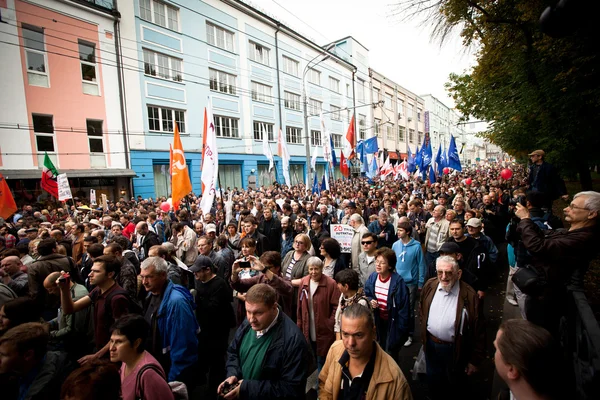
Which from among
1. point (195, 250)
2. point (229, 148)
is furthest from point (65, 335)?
point (229, 148)

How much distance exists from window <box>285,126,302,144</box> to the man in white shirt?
28166 millimetres

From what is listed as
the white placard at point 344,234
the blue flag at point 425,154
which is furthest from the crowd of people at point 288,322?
the blue flag at point 425,154

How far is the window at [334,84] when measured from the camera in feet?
121

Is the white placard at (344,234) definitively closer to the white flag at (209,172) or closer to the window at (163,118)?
the white flag at (209,172)

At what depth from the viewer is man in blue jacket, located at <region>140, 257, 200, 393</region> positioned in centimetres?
286

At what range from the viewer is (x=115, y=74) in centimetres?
1786

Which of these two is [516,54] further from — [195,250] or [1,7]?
[1,7]

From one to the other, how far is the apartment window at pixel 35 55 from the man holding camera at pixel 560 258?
67.1ft

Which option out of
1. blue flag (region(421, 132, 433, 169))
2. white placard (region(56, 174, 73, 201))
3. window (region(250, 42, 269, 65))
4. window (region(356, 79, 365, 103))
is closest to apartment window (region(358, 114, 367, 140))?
window (region(356, 79, 365, 103))

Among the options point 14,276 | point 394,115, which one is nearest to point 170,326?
point 14,276

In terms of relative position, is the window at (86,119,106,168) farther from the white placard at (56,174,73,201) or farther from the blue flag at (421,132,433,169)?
the blue flag at (421,132,433,169)

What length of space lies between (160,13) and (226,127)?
8559 mm

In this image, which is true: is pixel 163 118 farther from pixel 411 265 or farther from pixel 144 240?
pixel 411 265

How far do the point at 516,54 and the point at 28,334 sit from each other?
11506mm
